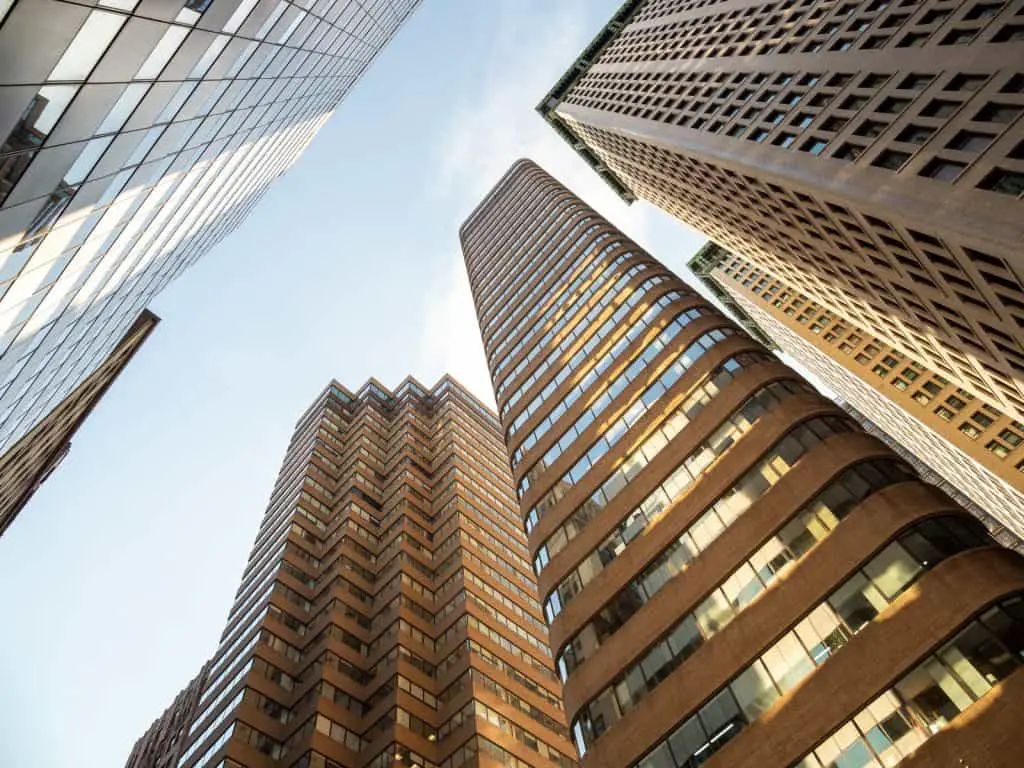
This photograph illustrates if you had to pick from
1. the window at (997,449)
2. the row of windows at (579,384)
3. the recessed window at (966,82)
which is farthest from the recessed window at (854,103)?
the window at (997,449)

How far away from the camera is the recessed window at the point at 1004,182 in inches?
1044

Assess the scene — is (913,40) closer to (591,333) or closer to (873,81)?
(873,81)

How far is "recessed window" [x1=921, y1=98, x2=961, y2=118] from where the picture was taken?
30594 millimetres

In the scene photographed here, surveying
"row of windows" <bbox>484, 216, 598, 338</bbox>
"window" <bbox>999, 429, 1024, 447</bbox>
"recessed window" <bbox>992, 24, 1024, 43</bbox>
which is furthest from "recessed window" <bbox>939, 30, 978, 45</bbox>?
"window" <bbox>999, 429, 1024, 447</bbox>

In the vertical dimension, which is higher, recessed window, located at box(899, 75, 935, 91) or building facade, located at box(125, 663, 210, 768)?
building facade, located at box(125, 663, 210, 768)

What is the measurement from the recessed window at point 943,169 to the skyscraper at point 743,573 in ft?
35.0

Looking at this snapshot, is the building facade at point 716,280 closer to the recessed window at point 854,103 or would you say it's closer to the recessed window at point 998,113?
the recessed window at point 854,103

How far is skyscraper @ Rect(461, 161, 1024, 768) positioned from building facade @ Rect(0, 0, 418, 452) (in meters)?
23.7

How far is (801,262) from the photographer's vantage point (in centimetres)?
5719

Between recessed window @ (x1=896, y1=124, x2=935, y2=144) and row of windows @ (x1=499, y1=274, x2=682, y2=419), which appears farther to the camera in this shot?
row of windows @ (x1=499, y1=274, x2=682, y2=419)

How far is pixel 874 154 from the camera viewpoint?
33594 mm

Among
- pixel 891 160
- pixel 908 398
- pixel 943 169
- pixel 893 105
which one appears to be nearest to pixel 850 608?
pixel 943 169

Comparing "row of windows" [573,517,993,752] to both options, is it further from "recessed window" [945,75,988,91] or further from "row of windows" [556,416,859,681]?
"recessed window" [945,75,988,91]

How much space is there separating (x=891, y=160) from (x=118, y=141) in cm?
3271
